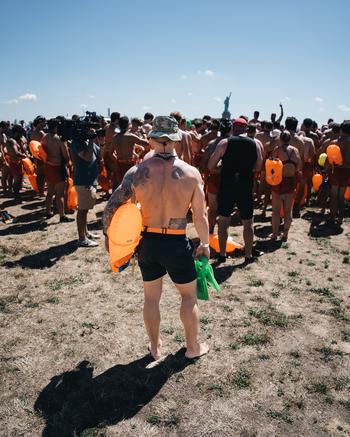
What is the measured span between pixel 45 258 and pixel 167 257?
3.89 metres

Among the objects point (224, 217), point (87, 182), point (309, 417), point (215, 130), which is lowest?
point (309, 417)

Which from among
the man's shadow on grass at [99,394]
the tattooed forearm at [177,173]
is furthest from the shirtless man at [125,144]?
the man's shadow on grass at [99,394]

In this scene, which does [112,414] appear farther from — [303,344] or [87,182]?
[87,182]

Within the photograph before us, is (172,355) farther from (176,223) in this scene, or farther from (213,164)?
(213,164)

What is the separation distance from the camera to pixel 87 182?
640 cm

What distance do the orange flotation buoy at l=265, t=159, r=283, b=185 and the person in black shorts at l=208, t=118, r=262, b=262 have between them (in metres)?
1.15

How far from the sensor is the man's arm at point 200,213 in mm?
3020

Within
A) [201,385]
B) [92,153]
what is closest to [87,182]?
[92,153]

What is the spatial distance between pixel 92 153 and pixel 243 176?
279 centimetres

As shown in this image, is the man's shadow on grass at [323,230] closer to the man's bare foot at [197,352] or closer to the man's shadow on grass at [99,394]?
the man's bare foot at [197,352]

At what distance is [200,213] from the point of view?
3104 millimetres

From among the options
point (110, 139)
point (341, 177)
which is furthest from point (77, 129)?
point (341, 177)

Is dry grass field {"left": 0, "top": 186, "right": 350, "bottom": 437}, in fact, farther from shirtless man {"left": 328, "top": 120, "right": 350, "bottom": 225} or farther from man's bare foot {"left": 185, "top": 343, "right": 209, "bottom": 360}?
shirtless man {"left": 328, "top": 120, "right": 350, "bottom": 225}

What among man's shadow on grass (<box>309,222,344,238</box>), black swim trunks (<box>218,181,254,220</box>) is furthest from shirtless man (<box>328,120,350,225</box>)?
black swim trunks (<box>218,181,254,220</box>)
